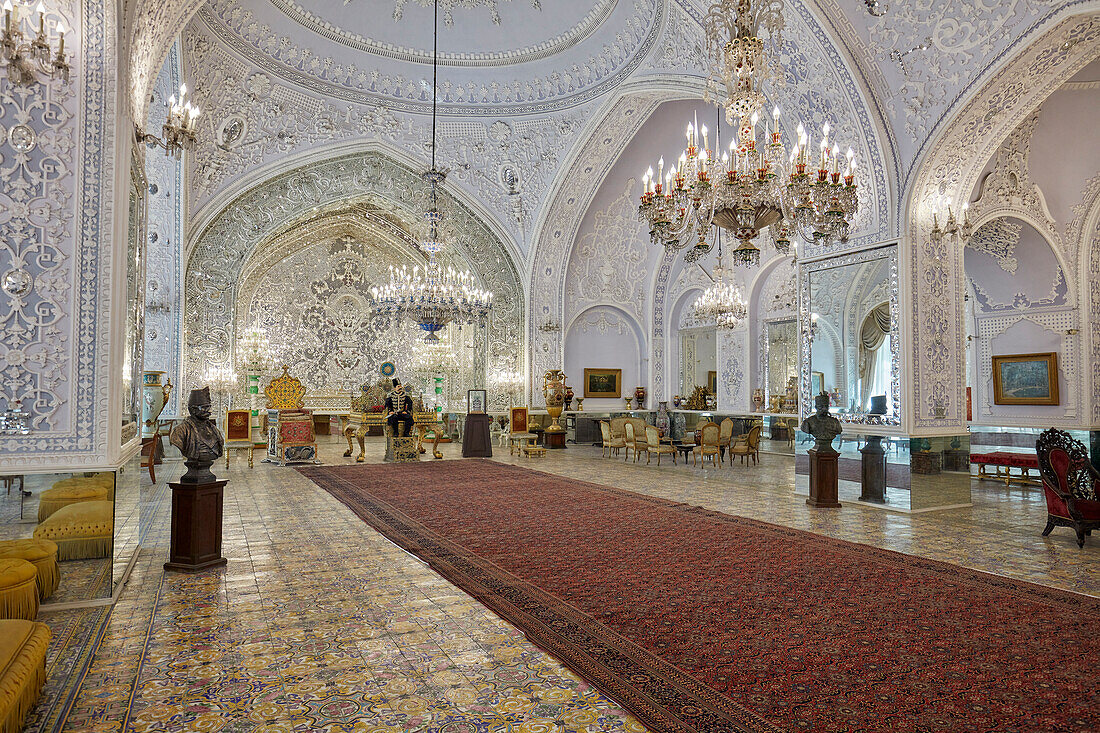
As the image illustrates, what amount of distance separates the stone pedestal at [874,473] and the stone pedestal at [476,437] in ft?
24.0

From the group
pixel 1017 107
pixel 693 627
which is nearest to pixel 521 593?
pixel 693 627

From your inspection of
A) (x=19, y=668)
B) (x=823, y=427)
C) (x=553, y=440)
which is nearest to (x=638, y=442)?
(x=553, y=440)

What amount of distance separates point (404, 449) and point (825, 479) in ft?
25.4

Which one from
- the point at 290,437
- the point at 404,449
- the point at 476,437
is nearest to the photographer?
the point at 290,437

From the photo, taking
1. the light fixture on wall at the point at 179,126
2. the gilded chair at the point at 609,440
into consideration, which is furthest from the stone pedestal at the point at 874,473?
the light fixture on wall at the point at 179,126

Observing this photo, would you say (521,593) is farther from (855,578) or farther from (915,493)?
(915,493)

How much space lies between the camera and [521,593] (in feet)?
13.5

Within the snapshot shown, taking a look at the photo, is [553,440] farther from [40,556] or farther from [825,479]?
[40,556]

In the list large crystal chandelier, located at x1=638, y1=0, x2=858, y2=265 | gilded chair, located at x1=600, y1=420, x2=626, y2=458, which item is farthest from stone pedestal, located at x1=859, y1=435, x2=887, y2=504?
gilded chair, located at x1=600, y1=420, x2=626, y2=458

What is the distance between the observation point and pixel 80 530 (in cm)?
389

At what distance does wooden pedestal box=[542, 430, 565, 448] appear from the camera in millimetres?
15055

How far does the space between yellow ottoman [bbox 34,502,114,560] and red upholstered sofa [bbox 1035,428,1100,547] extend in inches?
286

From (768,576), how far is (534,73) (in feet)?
36.6

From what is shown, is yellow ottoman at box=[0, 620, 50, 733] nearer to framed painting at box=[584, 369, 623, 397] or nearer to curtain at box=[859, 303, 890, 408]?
curtain at box=[859, 303, 890, 408]
